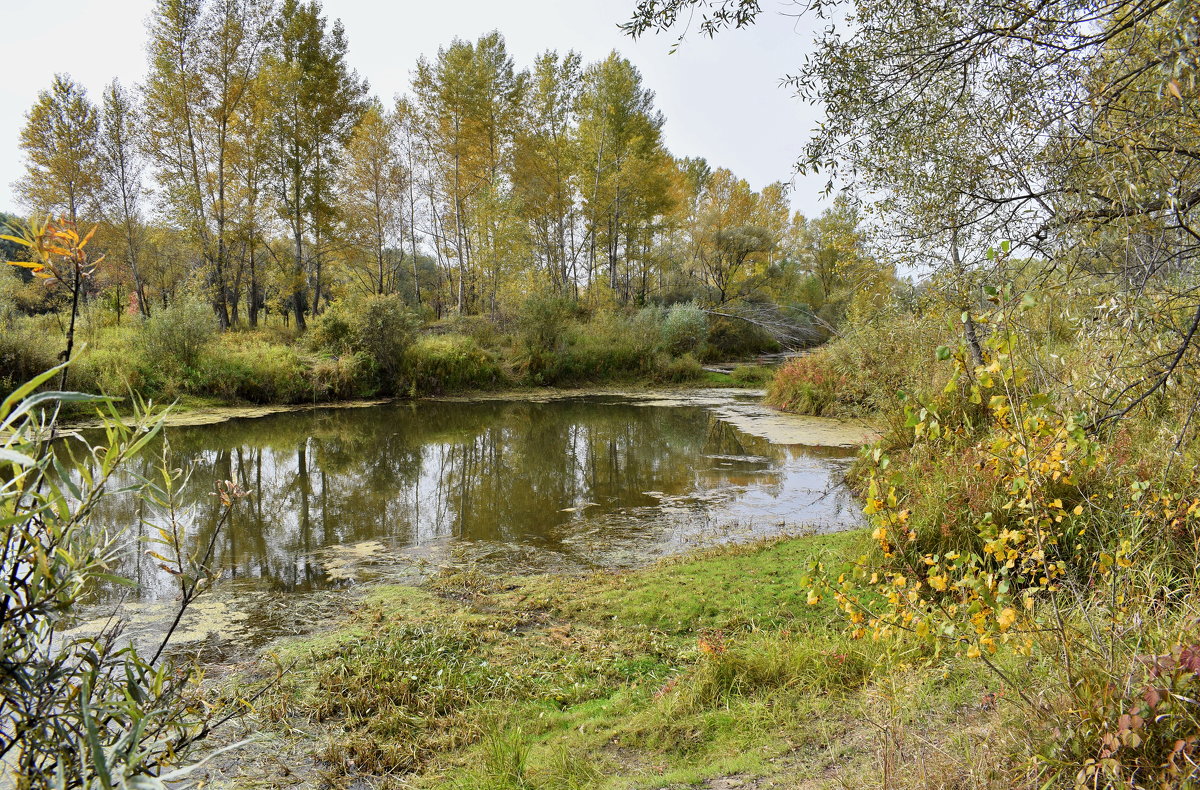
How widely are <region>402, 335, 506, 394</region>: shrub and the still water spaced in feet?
12.1

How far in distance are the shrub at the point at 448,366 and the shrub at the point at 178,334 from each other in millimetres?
5145

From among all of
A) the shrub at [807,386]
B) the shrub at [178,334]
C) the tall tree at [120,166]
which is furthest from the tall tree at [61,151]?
the shrub at [807,386]

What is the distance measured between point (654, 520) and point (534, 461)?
13.0 ft

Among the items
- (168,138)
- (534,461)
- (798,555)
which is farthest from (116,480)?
(168,138)

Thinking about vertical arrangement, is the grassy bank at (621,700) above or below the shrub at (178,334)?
below

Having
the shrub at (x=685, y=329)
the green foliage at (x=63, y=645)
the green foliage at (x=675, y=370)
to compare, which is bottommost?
the green foliage at (x=63, y=645)

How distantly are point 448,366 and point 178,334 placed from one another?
22.4ft

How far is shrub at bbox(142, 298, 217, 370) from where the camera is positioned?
15.4 meters

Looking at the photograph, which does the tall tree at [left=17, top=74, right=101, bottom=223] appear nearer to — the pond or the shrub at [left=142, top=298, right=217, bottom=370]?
the shrub at [left=142, top=298, right=217, bottom=370]

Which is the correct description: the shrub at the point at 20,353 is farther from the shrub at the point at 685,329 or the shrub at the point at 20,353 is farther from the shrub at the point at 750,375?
the shrub at the point at 750,375

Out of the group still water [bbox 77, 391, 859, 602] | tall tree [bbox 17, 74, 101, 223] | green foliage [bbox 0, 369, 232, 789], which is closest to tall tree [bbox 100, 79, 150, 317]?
tall tree [bbox 17, 74, 101, 223]

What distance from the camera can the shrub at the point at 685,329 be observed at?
2391 centimetres

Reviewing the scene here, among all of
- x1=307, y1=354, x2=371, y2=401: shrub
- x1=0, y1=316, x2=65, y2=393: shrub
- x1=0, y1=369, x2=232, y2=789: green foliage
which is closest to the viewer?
x1=0, y1=369, x2=232, y2=789: green foliage

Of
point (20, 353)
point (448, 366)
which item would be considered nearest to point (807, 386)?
point (448, 366)
